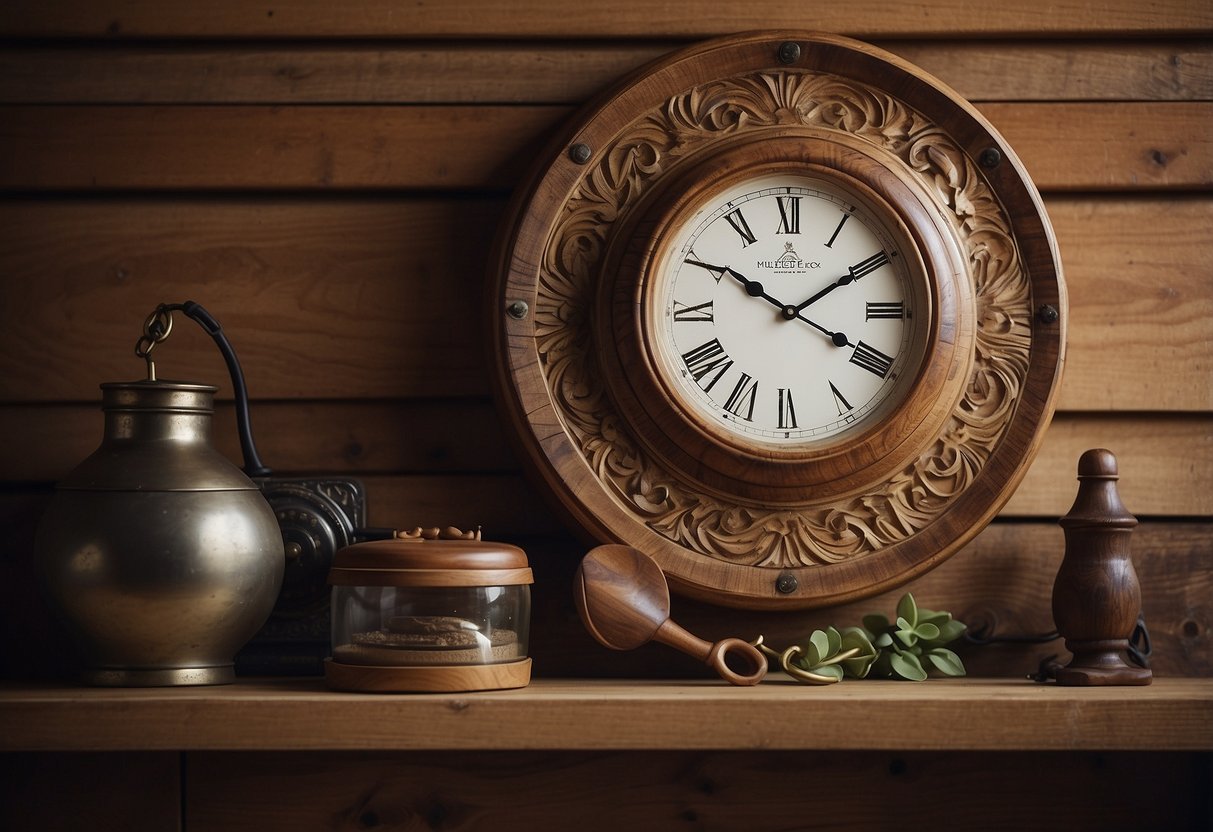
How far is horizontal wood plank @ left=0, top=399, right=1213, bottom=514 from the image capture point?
115 centimetres

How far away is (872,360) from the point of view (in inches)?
43.0

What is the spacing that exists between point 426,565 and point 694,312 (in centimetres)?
35

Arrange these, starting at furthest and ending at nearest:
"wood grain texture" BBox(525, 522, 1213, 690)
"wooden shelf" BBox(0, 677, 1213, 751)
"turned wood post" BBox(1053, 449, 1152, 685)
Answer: "wood grain texture" BBox(525, 522, 1213, 690)
"turned wood post" BBox(1053, 449, 1152, 685)
"wooden shelf" BBox(0, 677, 1213, 751)

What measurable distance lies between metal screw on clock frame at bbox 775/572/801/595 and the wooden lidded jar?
0.81 feet

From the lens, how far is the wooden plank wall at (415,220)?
1150mm

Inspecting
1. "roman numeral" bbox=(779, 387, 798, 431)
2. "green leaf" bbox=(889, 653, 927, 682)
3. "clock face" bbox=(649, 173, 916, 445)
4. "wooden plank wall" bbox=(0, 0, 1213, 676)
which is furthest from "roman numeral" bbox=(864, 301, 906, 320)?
"green leaf" bbox=(889, 653, 927, 682)

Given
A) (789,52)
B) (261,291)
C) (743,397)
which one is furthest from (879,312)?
(261,291)

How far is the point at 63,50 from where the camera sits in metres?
1.16

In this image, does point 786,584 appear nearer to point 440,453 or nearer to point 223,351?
point 440,453

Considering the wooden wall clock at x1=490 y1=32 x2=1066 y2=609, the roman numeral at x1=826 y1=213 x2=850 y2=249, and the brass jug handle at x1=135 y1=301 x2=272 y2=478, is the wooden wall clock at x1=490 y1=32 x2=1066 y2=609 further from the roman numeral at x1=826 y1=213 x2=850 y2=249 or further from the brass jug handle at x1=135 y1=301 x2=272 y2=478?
the brass jug handle at x1=135 y1=301 x2=272 y2=478

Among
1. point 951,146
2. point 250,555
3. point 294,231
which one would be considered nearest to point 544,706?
point 250,555

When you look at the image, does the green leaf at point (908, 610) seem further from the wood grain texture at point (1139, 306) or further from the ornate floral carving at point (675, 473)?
the wood grain texture at point (1139, 306)

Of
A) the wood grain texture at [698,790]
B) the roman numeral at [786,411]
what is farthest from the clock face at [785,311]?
the wood grain texture at [698,790]

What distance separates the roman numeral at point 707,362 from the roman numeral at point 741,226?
0.33ft
